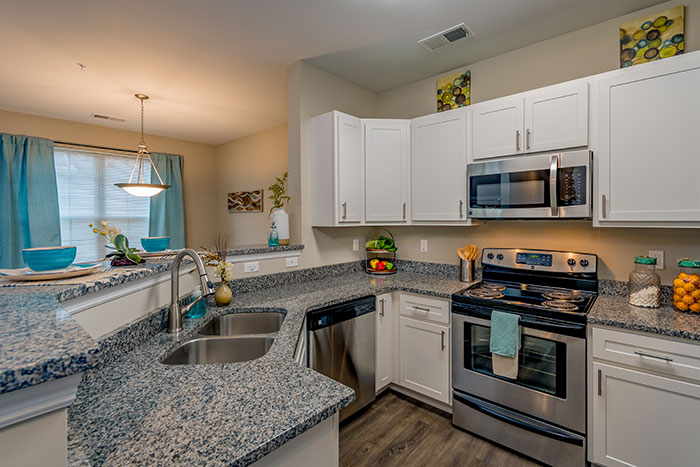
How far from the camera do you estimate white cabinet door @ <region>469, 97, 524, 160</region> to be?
226 centimetres

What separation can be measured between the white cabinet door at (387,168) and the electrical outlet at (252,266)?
100 cm

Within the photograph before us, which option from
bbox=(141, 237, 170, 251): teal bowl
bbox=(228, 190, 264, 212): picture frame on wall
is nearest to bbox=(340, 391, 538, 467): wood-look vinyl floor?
bbox=(141, 237, 170, 251): teal bowl

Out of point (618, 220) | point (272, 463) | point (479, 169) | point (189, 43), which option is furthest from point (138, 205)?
point (618, 220)

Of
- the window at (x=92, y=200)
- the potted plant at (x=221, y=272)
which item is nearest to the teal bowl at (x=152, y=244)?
the potted plant at (x=221, y=272)

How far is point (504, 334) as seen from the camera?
1.96m

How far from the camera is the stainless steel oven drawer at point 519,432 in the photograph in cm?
181

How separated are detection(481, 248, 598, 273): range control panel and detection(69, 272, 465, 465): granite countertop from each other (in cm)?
182

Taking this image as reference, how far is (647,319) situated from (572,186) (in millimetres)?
812

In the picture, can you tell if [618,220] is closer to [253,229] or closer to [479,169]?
[479,169]

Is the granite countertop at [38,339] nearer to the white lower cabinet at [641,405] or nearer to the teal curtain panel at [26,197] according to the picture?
the white lower cabinet at [641,405]

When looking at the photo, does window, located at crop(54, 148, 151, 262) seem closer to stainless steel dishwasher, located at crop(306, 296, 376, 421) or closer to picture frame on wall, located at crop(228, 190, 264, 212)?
picture frame on wall, located at crop(228, 190, 264, 212)

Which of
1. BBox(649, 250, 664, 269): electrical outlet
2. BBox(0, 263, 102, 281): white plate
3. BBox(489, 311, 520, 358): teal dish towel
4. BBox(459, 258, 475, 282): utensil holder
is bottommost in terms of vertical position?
BBox(489, 311, 520, 358): teal dish towel

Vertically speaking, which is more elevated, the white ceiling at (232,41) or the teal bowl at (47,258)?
the white ceiling at (232,41)

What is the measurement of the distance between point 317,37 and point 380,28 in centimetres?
46
